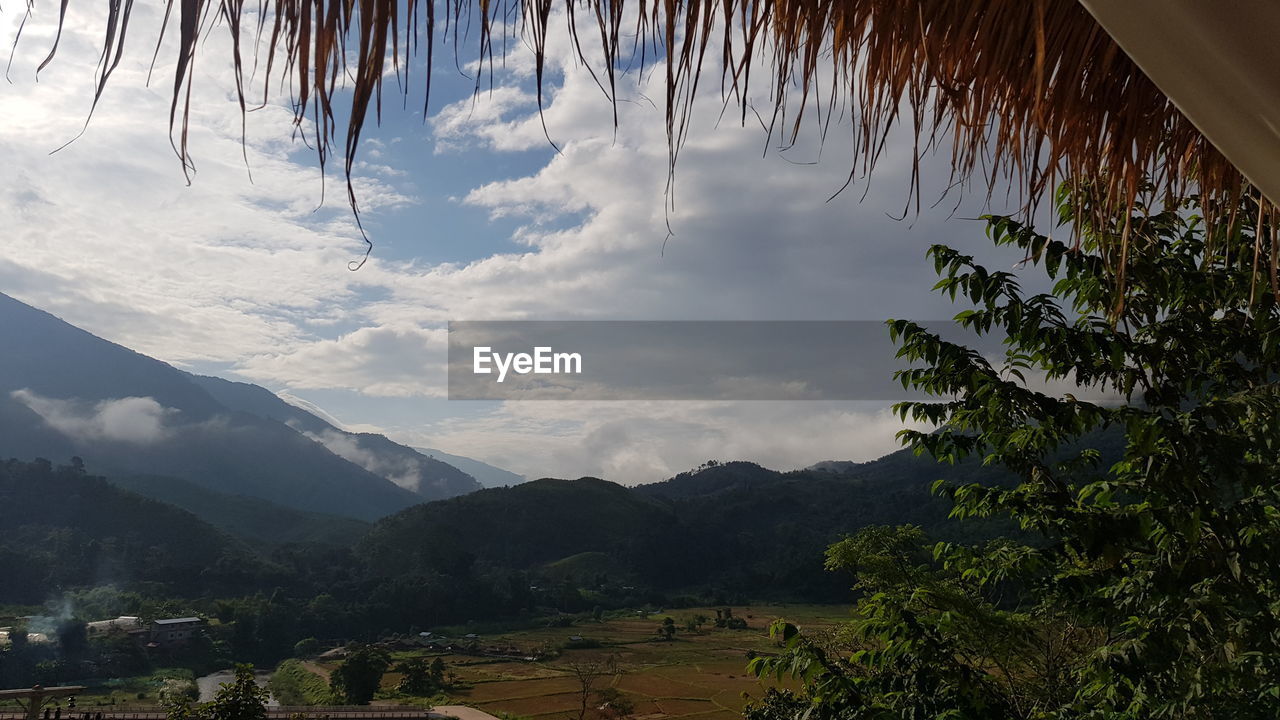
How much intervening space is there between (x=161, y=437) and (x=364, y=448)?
2531 cm

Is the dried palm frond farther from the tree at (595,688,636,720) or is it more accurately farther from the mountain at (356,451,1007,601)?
the mountain at (356,451,1007,601)

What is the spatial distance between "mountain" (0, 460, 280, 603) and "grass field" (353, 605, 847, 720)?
15255 millimetres

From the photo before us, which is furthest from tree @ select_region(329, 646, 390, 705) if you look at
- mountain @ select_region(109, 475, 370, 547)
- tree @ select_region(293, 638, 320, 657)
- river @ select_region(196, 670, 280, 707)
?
mountain @ select_region(109, 475, 370, 547)

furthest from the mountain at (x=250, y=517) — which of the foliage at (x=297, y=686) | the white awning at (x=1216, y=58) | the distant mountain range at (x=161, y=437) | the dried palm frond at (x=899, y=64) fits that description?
the white awning at (x=1216, y=58)

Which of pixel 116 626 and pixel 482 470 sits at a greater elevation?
pixel 482 470

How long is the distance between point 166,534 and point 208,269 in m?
33.1

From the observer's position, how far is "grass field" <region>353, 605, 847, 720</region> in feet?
95.4

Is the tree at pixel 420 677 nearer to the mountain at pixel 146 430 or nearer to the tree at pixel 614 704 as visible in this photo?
the tree at pixel 614 704

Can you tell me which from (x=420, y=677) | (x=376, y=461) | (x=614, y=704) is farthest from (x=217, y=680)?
(x=376, y=461)

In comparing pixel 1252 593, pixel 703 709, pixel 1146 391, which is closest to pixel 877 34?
pixel 1252 593

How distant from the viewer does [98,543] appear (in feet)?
146

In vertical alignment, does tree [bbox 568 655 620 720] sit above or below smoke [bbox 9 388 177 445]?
below

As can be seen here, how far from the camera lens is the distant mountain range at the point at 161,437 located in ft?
242

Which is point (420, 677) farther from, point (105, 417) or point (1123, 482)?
point (105, 417)
